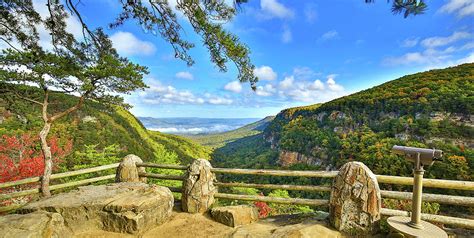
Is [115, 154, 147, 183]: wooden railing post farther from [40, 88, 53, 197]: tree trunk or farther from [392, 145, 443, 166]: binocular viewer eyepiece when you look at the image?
[392, 145, 443, 166]: binocular viewer eyepiece

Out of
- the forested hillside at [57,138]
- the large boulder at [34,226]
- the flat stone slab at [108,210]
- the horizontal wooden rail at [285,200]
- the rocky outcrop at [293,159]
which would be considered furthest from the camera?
the rocky outcrop at [293,159]

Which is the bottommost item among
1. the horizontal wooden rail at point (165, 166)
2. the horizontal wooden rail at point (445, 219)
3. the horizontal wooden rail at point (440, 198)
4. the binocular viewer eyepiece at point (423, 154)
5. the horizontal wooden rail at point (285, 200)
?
the horizontal wooden rail at point (285, 200)

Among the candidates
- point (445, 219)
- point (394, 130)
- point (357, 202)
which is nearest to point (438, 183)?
point (445, 219)

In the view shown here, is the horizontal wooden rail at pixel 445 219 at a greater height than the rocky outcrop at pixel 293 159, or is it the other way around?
the horizontal wooden rail at pixel 445 219

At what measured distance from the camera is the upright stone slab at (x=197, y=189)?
4824 mm

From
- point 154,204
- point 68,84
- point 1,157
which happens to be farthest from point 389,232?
point 1,157

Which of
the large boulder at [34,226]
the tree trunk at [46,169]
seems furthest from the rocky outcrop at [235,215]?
the tree trunk at [46,169]

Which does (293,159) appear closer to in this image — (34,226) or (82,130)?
(82,130)

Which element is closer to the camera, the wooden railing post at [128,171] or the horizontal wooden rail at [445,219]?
the horizontal wooden rail at [445,219]

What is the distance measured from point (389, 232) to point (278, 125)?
106 meters

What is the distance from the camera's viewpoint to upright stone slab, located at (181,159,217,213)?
482cm

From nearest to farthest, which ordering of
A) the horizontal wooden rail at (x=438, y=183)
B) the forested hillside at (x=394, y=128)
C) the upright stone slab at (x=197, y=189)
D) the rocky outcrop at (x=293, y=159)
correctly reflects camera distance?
the horizontal wooden rail at (x=438, y=183) < the upright stone slab at (x=197, y=189) < the forested hillside at (x=394, y=128) < the rocky outcrop at (x=293, y=159)

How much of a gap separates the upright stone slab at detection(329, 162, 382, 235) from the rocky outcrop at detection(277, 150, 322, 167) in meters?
58.8

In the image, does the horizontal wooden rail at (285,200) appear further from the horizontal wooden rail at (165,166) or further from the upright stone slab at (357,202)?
the horizontal wooden rail at (165,166)
